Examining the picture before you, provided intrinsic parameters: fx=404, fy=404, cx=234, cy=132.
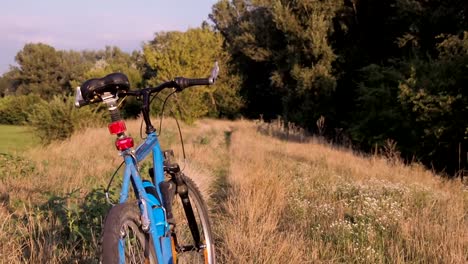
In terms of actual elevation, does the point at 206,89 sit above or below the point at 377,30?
below

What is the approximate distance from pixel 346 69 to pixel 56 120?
17475mm

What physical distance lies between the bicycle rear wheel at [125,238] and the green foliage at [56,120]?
1651 cm

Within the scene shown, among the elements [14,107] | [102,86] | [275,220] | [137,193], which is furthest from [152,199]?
[14,107]

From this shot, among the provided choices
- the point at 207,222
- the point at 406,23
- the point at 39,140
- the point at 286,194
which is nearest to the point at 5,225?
the point at 207,222

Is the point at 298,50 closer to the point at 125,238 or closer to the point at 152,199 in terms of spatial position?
the point at 152,199

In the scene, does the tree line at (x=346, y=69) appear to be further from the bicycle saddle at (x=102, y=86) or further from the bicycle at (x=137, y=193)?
the bicycle saddle at (x=102, y=86)

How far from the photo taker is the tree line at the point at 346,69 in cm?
1377

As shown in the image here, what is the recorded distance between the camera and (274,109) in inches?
1437

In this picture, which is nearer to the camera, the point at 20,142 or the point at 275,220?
the point at 275,220

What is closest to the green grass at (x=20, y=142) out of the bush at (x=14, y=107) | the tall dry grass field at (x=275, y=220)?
the tall dry grass field at (x=275, y=220)

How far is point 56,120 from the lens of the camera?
17.3 metres

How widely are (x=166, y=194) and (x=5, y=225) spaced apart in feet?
7.33

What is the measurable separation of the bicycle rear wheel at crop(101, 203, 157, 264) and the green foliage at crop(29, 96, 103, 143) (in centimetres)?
1651

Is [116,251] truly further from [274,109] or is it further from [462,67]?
[274,109]
